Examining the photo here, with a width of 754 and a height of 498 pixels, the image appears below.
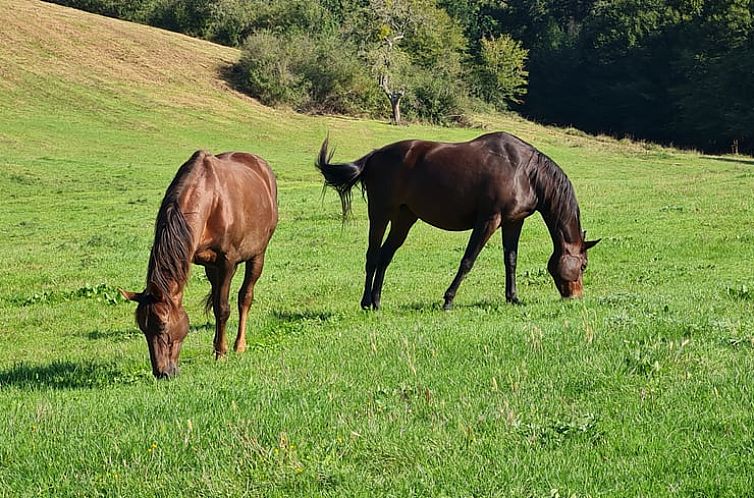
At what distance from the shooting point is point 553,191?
10.8 metres

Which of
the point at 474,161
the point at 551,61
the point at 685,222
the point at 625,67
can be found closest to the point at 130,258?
the point at 474,161

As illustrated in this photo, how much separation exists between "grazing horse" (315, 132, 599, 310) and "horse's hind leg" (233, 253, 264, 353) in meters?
1.91

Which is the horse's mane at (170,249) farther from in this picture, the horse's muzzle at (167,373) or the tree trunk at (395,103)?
the tree trunk at (395,103)

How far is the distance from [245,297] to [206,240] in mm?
1523

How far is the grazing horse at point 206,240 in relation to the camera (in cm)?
700

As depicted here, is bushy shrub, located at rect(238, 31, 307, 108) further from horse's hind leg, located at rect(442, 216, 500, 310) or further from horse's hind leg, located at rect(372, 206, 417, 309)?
horse's hind leg, located at rect(442, 216, 500, 310)

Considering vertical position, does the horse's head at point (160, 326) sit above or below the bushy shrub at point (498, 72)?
below

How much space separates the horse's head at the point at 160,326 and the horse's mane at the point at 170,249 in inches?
4.3

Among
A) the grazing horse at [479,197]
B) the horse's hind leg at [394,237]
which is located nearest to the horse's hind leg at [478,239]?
the grazing horse at [479,197]

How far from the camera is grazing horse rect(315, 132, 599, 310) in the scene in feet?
35.0

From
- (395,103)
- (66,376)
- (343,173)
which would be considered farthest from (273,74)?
(66,376)

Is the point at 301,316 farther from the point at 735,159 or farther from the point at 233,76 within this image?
the point at 233,76

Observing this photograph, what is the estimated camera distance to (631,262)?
48.9ft

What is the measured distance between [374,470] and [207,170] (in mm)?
4739
